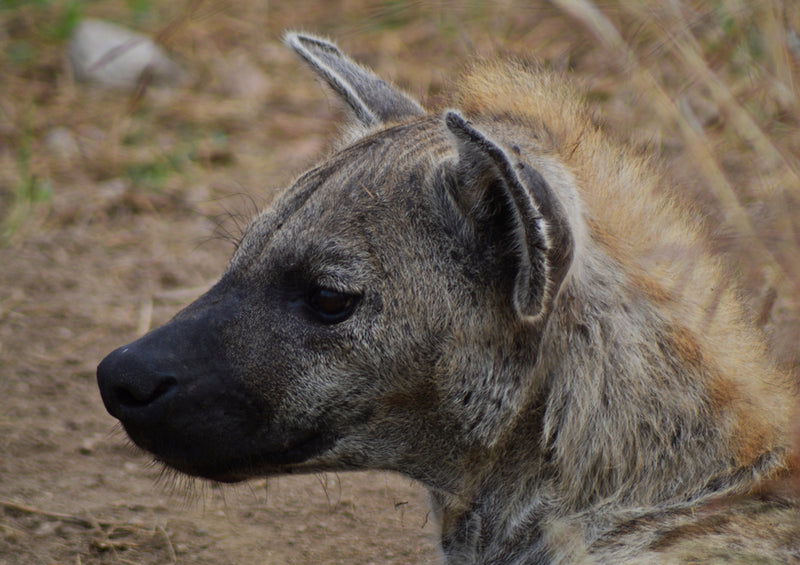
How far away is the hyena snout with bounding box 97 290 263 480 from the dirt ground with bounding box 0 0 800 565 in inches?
23.5

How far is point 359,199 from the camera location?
8.61 ft

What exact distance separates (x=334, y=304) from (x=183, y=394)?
1.48ft

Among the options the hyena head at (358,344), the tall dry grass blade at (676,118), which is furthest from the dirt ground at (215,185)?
the hyena head at (358,344)

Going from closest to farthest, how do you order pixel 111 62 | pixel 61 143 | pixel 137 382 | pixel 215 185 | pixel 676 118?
pixel 676 118
pixel 137 382
pixel 215 185
pixel 61 143
pixel 111 62

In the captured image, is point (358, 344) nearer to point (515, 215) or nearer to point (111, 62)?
point (515, 215)

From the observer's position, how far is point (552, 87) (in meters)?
3.04

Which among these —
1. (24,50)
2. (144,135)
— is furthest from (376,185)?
(24,50)

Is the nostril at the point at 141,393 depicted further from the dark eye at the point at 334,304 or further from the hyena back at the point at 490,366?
the dark eye at the point at 334,304

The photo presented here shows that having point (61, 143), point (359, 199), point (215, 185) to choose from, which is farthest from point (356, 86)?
point (61, 143)

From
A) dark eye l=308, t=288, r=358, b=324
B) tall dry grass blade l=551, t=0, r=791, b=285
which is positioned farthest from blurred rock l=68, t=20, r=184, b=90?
tall dry grass blade l=551, t=0, r=791, b=285

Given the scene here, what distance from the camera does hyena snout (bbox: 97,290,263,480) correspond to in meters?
2.47

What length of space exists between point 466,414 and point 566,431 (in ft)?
0.88

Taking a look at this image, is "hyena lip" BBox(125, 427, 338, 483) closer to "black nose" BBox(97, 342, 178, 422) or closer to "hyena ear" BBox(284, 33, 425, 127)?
"black nose" BBox(97, 342, 178, 422)

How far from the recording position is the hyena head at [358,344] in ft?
8.20
